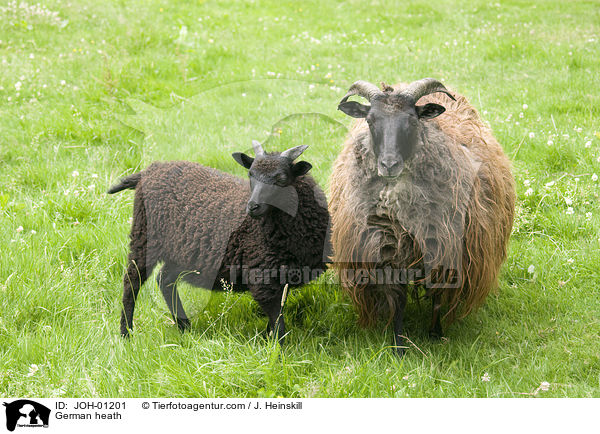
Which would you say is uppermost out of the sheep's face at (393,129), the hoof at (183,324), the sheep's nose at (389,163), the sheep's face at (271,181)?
the sheep's face at (393,129)

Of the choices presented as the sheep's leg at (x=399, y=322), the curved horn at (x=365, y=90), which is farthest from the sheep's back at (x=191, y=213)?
the sheep's leg at (x=399, y=322)

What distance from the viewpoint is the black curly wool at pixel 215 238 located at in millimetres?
3686

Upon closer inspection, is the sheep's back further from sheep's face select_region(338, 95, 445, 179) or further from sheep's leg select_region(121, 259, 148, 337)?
sheep's face select_region(338, 95, 445, 179)

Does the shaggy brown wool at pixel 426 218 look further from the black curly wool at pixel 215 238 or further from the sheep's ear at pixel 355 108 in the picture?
the black curly wool at pixel 215 238

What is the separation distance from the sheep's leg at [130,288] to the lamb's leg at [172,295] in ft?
0.49

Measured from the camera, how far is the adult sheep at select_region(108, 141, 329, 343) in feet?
11.8

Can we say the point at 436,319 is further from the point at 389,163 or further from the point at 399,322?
the point at 389,163

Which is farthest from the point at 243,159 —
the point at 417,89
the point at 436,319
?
the point at 436,319

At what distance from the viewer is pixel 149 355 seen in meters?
3.57

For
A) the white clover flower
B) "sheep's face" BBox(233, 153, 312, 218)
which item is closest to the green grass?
the white clover flower

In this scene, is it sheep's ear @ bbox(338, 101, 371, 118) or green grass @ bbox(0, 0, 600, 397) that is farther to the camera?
sheep's ear @ bbox(338, 101, 371, 118)

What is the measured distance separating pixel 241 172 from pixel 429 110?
6.68 feet

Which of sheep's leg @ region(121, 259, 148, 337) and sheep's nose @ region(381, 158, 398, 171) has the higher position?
sheep's nose @ region(381, 158, 398, 171)

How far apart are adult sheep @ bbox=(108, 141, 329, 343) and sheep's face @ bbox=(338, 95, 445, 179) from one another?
0.48 metres
